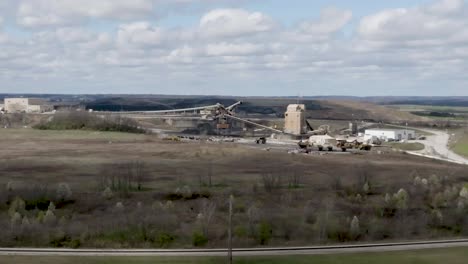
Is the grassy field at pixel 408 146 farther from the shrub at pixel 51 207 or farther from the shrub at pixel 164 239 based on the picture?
the shrub at pixel 164 239

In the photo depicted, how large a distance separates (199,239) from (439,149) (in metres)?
77.0

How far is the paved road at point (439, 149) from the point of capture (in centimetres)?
9356

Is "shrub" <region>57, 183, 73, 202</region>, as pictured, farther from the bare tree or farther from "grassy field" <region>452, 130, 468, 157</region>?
"grassy field" <region>452, 130, 468, 157</region>

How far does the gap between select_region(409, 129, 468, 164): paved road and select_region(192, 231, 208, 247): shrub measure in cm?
5690

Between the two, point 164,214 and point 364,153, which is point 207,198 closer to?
point 164,214

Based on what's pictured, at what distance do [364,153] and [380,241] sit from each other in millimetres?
48000

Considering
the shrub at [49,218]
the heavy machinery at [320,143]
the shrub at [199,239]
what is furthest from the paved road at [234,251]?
the heavy machinery at [320,143]

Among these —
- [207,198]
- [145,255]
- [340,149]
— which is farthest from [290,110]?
[145,255]

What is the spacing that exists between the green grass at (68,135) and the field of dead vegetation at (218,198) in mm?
23107

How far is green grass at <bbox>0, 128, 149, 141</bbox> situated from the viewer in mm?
104250

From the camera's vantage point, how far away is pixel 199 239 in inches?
1551

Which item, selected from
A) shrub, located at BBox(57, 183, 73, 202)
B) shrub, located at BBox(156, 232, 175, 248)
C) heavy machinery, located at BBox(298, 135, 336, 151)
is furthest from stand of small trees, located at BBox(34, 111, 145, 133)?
shrub, located at BBox(156, 232, 175, 248)

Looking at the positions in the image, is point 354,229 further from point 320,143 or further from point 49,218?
point 320,143

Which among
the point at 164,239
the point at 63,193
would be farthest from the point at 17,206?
the point at 164,239
